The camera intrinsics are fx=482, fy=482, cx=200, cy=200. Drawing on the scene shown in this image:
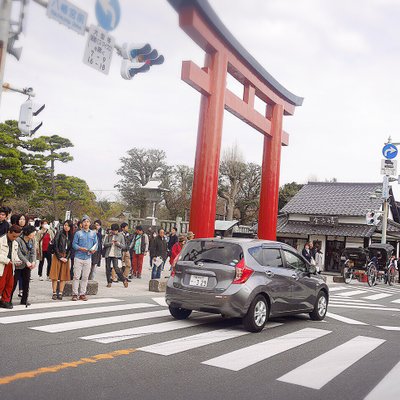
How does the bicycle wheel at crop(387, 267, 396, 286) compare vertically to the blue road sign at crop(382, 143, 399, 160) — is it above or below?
below

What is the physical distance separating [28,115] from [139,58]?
17.2 feet

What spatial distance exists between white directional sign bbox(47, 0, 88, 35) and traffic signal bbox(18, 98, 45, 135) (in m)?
5.58

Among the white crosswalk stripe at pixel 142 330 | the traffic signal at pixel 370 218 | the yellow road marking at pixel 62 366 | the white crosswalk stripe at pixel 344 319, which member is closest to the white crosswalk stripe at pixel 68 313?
the white crosswalk stripe at pixel 142 330

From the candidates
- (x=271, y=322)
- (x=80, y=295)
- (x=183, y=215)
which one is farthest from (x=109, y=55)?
(x=183, y=215)

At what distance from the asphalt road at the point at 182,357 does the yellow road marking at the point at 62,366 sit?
1 centimetres

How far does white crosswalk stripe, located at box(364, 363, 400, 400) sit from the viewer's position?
4852 millimetres

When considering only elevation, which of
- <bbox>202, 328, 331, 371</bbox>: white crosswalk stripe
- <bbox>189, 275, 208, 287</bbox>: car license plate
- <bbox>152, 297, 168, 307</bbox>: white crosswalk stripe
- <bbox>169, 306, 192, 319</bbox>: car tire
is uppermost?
<bbox>189, 275, 208, 287</bbox>: car license plate

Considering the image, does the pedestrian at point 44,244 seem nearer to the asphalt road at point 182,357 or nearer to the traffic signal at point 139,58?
the asphalt road at point 182,357

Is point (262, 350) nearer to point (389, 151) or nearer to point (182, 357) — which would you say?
point (182, 357)

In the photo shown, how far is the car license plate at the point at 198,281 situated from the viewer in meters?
7.95

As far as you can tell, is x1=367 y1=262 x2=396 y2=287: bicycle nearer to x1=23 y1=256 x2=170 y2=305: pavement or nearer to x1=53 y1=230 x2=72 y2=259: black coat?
x1=23 y1=256 x2=170 y2=305: pavement

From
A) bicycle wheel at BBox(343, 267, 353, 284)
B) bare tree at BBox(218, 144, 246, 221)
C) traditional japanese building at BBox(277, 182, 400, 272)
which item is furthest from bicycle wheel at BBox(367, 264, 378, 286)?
bare tree at BBox(218, 144, 246, 221)

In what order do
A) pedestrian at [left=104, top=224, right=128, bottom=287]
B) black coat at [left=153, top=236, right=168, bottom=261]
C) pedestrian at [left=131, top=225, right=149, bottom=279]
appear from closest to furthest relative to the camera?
pedestrian at [left=104, top=224, right=128, bottom=287]
pedestrian at [left=131, top=225, right=149, bottom=279]
black coat at [left=153, top=236, right=168, bottom=261]

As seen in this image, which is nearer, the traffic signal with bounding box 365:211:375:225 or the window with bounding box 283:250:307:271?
the window with bounding box 283:250:307:271
